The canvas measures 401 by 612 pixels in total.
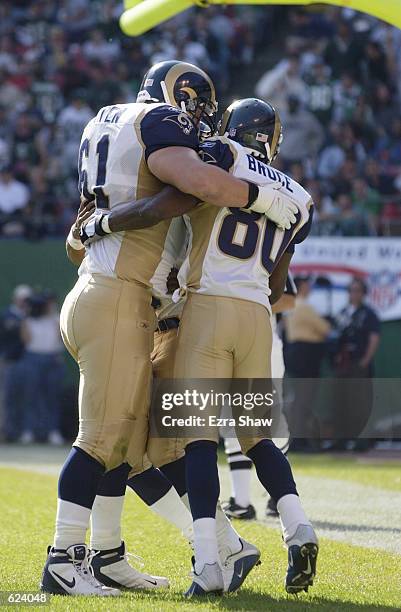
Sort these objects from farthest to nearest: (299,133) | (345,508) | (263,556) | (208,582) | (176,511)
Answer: (299,133), (345,508), (263,556), (176,511), (208,582)

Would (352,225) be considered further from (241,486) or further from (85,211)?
(85,211)

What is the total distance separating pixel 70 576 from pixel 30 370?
894 cm

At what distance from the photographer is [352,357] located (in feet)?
40.7

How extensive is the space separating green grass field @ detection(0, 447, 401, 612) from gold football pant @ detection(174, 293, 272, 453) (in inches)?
25.9

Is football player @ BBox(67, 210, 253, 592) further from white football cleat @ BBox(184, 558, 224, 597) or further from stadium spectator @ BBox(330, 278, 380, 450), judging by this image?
stadium spectator @ BBox(330, 278, 380, 450)

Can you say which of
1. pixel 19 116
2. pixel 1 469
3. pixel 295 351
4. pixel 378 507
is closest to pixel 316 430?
pixel 295 351

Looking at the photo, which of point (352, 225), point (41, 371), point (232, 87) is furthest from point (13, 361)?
point (232, 87)

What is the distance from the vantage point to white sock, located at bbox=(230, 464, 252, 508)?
686 cm

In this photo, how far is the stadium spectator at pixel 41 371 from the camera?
13.0 metres

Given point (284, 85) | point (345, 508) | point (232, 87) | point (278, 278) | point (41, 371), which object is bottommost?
point (345, 508)

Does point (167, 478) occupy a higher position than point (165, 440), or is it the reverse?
point (165, 440)

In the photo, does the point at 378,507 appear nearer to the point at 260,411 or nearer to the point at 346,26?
the point at 260,411

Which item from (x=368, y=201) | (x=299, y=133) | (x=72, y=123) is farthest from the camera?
(x=72, y=123)

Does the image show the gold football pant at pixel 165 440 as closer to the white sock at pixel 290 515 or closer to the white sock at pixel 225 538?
the white sock at pixel 225 538
